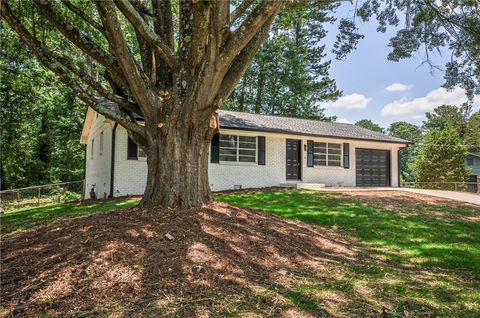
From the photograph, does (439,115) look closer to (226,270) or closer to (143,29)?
(143,29)

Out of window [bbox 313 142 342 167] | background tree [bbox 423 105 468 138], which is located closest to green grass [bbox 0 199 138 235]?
window [bbox 313 142 342 167]

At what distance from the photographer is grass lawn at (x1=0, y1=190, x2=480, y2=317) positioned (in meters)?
2.78

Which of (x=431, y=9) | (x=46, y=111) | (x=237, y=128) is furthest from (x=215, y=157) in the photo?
(x=46, y=111)

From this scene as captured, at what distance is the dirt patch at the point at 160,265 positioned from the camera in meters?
2.76

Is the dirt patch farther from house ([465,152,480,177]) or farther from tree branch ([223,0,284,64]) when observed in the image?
house ([465,152,480,177])

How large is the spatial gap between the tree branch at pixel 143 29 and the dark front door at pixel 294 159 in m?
11.6

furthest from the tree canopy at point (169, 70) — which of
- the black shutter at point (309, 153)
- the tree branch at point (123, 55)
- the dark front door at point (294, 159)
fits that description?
the black shutter at point (309, 153)

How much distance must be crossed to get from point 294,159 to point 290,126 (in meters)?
1.94

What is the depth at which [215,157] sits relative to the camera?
14469 millimetres

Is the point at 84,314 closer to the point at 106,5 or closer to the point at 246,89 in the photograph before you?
the point at 106,5

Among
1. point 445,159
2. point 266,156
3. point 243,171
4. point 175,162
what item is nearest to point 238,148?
point 243,171

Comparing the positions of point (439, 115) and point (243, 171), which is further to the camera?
point (439, 115)

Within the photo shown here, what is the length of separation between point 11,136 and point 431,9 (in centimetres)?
1974

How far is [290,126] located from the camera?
1736 cm
